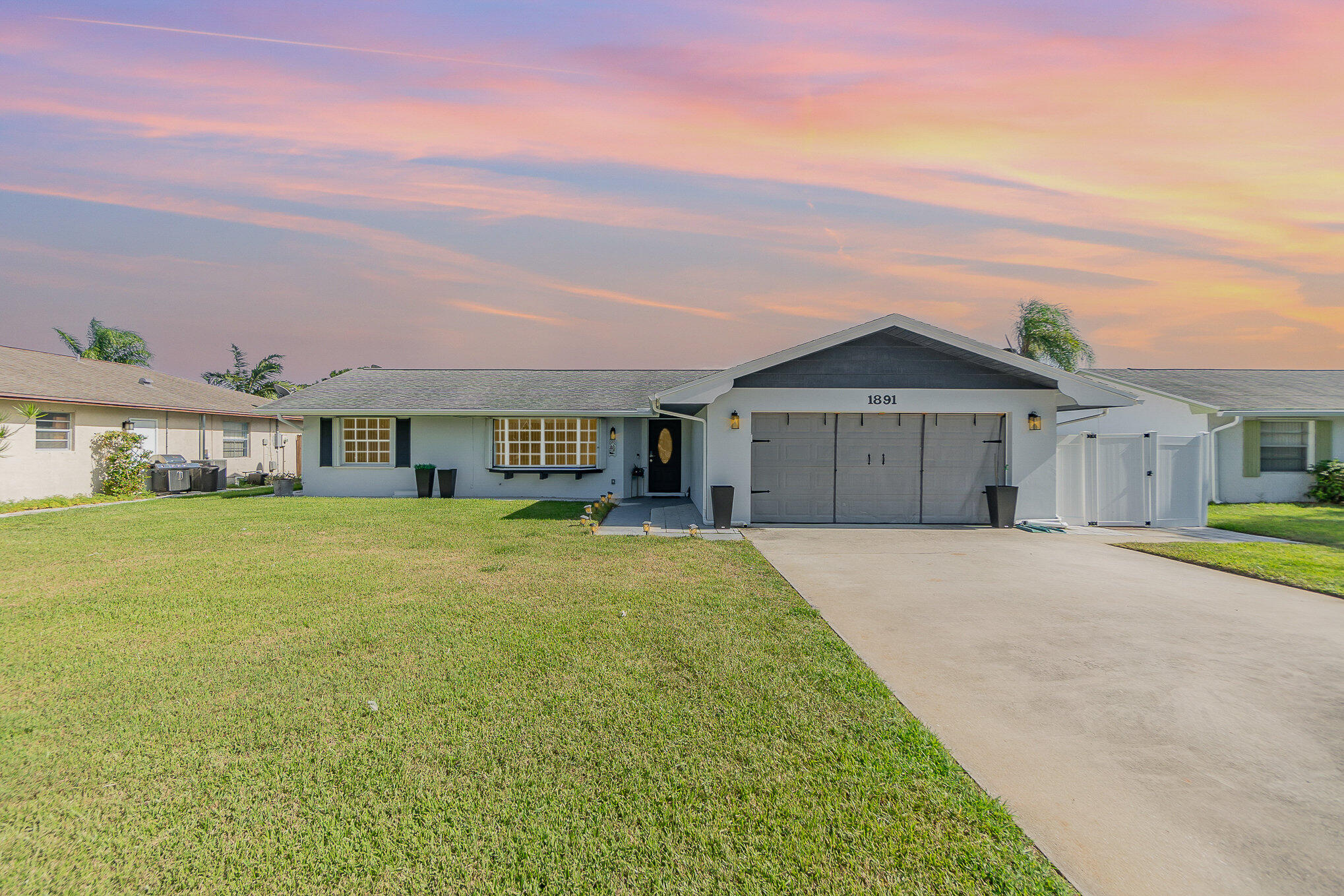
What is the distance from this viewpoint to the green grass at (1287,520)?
1063 cm

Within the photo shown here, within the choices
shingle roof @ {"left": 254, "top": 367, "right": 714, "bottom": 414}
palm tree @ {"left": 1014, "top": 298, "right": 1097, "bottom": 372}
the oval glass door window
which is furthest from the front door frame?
palm tree @ {"left": 1014, "top": 298, "right": 1097, "bottom": 372}

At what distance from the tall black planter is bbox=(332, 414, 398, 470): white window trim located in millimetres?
10209

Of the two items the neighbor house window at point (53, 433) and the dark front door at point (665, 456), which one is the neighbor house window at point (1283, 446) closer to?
the dark front door at point (665, 456)

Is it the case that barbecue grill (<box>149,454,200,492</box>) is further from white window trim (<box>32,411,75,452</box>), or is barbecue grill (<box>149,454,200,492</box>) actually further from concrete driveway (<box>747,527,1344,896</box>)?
concrete driveway (<box>747,527,1344,896</box>)

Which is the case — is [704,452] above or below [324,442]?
below

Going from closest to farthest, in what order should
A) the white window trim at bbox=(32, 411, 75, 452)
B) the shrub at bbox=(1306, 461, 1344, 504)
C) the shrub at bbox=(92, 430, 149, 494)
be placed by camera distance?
the shrub at bbox=(1306, 461, 1344, 504), the white window trim at bbox=(32, 411, 75, 452), the shrub at bbox=(92, 430, 149, 494)

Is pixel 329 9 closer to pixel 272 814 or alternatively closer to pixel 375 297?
pixel 272 814

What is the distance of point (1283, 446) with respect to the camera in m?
15.6

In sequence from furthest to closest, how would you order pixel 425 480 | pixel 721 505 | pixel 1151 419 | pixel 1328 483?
pixel 425 480 < pixel 1328 483 < pixel 1151 419 < pixel 721 505

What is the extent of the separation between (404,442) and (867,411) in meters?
12.5

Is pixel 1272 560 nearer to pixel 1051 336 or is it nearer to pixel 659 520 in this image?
pixel 659 520

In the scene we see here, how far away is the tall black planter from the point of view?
1110 centimetres

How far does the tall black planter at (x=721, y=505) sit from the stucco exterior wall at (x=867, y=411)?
32 cm

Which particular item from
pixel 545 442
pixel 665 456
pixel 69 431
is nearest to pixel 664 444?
pixel 665 456
